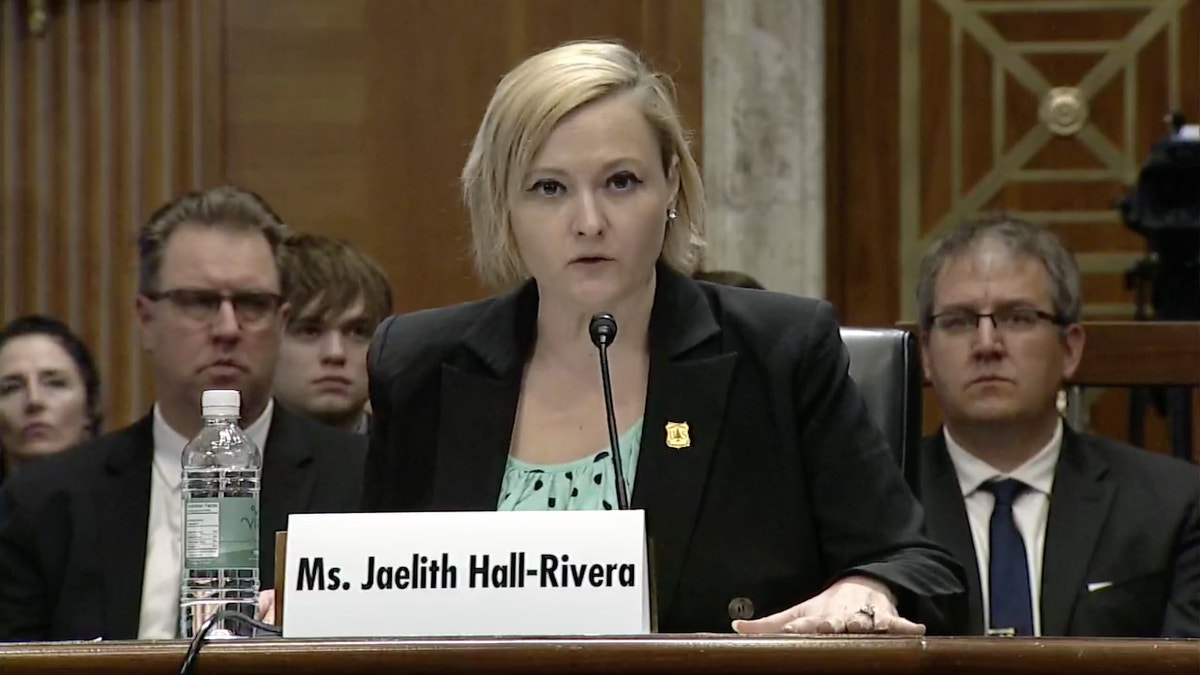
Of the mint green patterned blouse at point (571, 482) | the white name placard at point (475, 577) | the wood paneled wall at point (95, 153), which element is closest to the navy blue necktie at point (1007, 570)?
the mint green patterned blouse at point (571, 482)

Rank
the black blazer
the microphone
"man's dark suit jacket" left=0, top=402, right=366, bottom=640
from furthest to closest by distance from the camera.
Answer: "man's dark suit jacket" left=0, top=402, right=366, bottom=640 < the black blazer < the microphone

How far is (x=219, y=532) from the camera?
8.69ft

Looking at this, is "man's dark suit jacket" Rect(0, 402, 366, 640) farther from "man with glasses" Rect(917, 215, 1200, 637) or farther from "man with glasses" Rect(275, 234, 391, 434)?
"man with glasses" Rect(917, 215, 1200, 637)

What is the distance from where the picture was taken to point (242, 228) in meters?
3.82

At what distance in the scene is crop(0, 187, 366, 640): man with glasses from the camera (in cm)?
340

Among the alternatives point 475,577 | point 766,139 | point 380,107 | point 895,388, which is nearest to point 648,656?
point 475,577

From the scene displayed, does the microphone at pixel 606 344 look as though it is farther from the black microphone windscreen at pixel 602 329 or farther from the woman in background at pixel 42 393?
the woman in background at pixel 42 393

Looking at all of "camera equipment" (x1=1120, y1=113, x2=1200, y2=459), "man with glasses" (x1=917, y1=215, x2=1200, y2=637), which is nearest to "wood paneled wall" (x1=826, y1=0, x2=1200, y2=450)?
"camera equipment" (x1=1120, y1=113, x2=1200, y2=459)

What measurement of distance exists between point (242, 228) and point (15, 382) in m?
1.00

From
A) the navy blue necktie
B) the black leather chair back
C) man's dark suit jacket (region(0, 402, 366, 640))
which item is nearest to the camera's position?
the black leather chair back

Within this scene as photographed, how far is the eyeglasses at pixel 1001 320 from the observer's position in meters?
3.77

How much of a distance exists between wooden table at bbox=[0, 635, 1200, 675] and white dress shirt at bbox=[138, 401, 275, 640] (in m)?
1.41

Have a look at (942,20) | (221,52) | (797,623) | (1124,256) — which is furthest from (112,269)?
(797,623)

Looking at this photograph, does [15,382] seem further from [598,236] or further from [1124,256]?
[1124,256]
